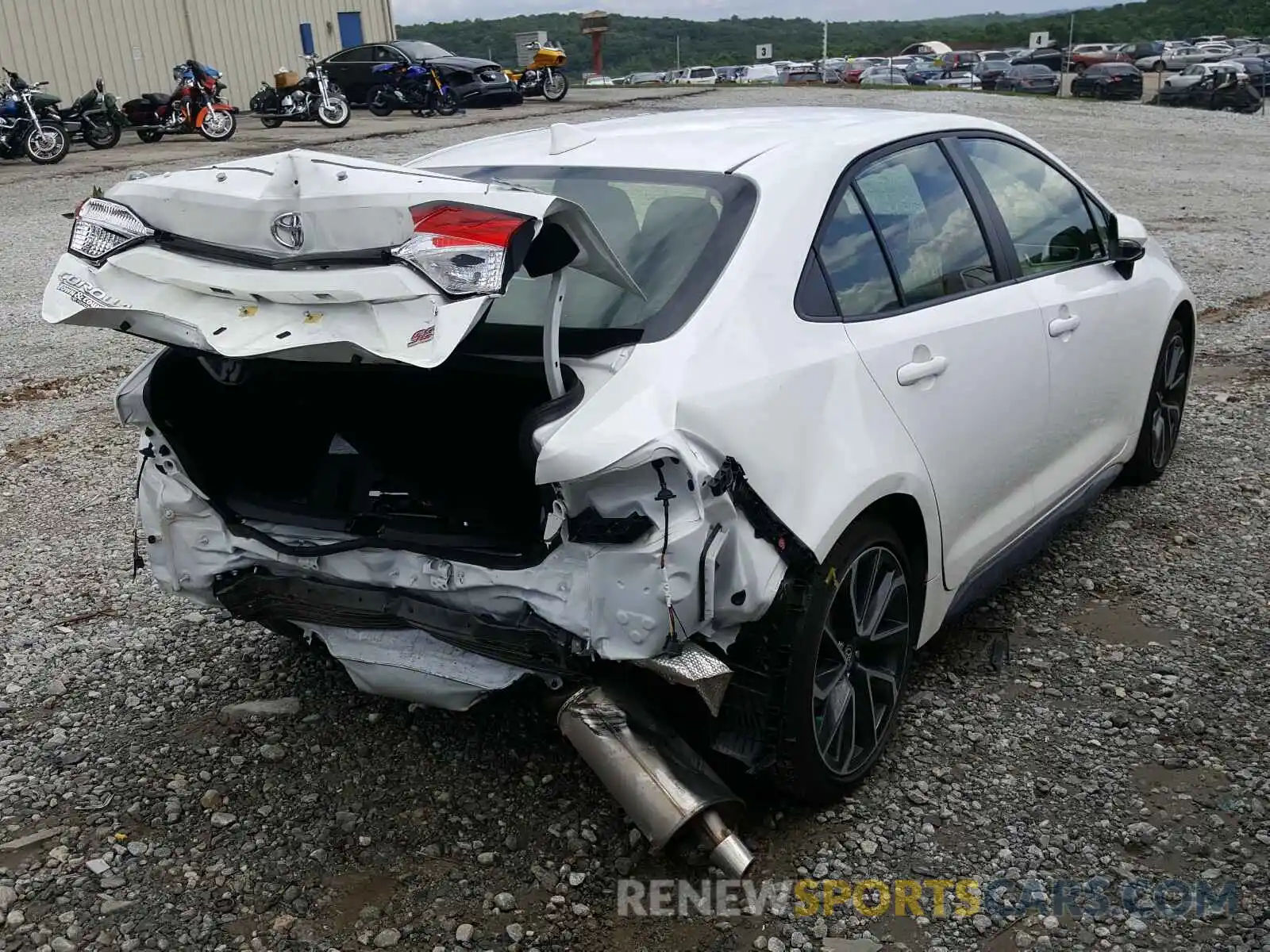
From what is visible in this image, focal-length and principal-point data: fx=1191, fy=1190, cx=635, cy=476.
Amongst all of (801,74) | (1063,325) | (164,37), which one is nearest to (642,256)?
(1063,325)

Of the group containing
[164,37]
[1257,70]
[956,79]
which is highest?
[164,37]

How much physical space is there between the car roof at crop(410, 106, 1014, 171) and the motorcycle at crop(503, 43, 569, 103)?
23.9 meters

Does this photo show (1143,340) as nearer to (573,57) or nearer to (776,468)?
(776,468)

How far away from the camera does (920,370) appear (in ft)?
10.5

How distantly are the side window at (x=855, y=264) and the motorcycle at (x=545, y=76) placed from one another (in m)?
24.8

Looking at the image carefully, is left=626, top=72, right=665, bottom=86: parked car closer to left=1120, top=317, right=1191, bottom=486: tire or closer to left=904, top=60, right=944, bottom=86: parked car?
left=904, top=60, right=944, bottom=86: parked car

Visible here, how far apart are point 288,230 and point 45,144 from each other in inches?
704

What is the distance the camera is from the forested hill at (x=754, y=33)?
81.1 m

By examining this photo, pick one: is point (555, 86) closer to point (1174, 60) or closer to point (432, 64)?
point (432, 64)

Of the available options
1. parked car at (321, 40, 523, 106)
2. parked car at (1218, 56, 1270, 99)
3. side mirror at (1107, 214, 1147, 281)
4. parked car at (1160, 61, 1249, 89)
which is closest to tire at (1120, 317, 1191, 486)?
side mirror at (1107, 214, 1147, 281)

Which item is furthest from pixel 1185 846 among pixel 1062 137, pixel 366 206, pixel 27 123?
pixel 1062 137

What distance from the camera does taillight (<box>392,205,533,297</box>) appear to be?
2.39m

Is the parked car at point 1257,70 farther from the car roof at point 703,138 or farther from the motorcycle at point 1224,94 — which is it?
the car roof at point 703,138

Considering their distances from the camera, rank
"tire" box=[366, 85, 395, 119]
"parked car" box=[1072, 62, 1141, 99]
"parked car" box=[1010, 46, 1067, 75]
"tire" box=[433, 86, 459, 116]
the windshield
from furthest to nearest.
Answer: "parked car" box=[1010, 46, 1067, 75], "parked car" box=[1072, 62, 1141, 99], the windshield, "tire" box=[366, 85, 395, 119], "tire" box=[433, 86, 459, 116]
